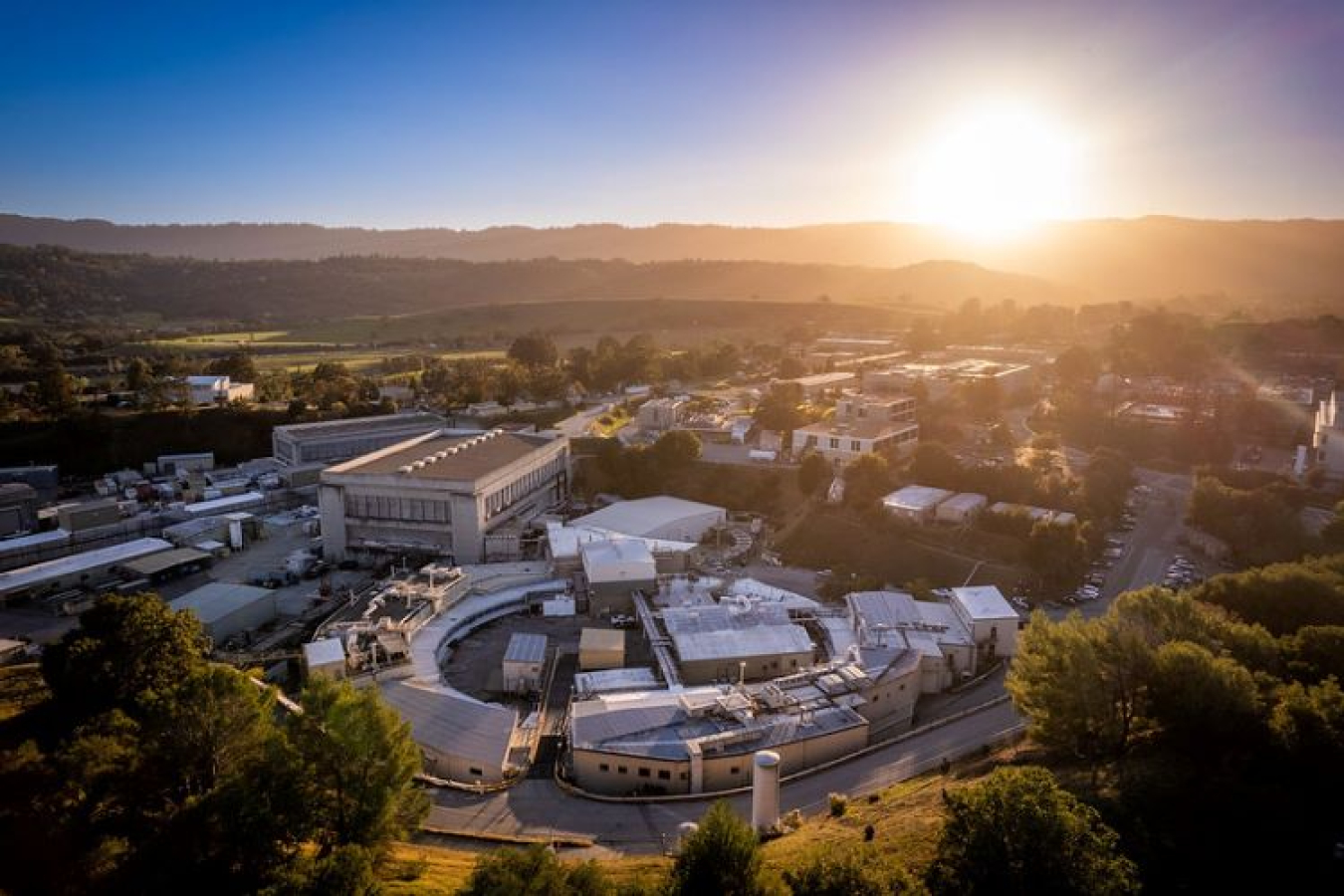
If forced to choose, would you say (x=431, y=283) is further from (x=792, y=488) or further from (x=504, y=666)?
(x=504, y=666)

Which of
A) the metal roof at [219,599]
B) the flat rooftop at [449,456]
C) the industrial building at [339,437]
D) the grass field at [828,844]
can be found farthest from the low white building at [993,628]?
the industrial building at [339,437]

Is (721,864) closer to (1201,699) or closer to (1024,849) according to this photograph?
(1024,849)

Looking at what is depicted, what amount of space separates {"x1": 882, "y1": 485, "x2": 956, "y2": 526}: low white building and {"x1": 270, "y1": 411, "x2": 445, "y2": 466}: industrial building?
80.2 feet

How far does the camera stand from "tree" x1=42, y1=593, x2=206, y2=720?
16.6m

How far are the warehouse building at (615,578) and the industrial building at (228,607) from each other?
1033cm

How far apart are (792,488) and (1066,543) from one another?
1201cm

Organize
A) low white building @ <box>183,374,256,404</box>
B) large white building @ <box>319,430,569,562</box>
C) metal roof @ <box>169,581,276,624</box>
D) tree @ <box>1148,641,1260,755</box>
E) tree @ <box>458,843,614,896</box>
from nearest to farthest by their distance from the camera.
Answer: tree @ <box>458,843,614,896</box> < tree @ <box>1148,641,1260,755</box> < metal roof @ <box>169,581,276,624</box> < large white building @ <box>319,430,569,562</box> < low white building @ <box>183,374,256,404</box>

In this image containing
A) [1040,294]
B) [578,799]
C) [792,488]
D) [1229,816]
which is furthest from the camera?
[1040,294]

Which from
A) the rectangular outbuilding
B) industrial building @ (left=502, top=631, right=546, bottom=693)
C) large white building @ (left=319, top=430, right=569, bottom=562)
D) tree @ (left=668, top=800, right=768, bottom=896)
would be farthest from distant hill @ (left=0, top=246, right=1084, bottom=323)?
tree @ (left=668, top=800, right=768, bottom=896)

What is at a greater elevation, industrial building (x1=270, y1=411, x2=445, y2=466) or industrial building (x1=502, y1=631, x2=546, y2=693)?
industrial building (x1=270, y1=411, x2=445, y2=466)

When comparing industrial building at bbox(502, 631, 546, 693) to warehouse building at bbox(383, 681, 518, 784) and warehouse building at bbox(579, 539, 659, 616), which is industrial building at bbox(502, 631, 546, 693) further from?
warehouse building at bbox(579, 539, 659, 616)

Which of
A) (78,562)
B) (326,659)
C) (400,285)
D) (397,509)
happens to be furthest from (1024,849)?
(400,285)

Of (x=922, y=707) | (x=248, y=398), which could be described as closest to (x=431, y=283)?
(x=248, y=398)

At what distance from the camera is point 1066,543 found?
97.0ft
